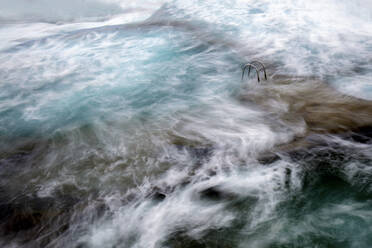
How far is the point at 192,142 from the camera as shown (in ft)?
16.2

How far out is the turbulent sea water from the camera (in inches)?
139

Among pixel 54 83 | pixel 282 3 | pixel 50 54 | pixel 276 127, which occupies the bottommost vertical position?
pixel 276 127

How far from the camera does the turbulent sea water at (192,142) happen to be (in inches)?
139

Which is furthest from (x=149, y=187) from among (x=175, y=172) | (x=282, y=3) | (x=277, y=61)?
(x=282, y=3)

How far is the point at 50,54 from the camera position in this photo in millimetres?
10148

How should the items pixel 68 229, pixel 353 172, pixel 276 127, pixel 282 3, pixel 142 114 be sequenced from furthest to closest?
pixel 282 3 < pixel 142 114 < pixel 276 127 < pixel 353 172 < pixel 68 229

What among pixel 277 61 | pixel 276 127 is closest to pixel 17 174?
pixel 276 127

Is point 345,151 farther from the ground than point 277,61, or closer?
closer

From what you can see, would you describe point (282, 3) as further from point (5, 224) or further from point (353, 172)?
Answer: point (5, 224)

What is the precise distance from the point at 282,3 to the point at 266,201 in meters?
11.0

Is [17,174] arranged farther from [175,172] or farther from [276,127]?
[276,127]

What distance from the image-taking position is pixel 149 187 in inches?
162

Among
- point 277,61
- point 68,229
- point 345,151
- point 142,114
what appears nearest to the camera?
point 68,229

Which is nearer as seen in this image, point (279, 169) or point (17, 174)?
point (279, 169)
